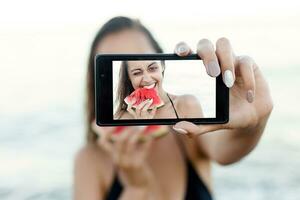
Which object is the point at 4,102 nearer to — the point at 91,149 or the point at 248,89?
the point at 91,149

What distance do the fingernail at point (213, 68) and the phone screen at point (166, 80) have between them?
24mm

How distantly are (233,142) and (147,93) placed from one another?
1.25 ft

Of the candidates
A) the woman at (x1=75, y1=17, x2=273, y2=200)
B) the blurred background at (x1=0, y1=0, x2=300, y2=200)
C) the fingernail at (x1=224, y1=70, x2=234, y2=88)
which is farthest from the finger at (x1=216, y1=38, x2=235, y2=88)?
the blurred background at (x1=0, y1=0, x2=300, y2=200)

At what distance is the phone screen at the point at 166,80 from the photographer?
0.72m

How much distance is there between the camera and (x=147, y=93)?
2.43 feet

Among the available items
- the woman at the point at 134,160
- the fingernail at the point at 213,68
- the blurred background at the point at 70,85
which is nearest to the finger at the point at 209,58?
the fingernail at the point at 213,68

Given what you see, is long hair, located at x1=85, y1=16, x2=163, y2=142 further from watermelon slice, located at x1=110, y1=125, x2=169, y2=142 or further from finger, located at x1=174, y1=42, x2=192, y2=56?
finger, located at x1=174, y1=42, x2=192, y2=56

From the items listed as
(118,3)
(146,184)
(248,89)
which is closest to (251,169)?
(118,3)

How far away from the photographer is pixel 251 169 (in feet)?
8.48

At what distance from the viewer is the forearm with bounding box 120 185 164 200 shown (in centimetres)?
143

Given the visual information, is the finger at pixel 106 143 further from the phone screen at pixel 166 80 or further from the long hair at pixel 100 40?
the phone screen at pixel 166 80

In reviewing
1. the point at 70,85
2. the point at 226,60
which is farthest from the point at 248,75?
→ the point at 70,85

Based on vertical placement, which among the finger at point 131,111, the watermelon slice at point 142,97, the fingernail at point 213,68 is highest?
the fingernail at point 213,68

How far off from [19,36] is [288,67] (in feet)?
3.22
